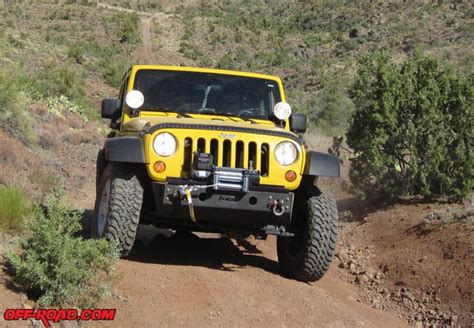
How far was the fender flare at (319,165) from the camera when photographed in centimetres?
609

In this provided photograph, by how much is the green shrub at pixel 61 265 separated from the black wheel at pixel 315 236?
1924mm

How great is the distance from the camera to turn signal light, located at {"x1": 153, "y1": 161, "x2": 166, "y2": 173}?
19.2 feet

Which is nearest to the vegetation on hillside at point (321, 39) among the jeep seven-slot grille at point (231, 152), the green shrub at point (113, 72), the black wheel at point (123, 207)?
the green shrub at point (113, 72)

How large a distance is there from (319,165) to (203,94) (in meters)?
1.89

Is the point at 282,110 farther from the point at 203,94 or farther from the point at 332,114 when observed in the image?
the point at 332,114

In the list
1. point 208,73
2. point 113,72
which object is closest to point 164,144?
point 208,73

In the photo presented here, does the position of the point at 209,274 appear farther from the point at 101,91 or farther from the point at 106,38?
the point at 106,38

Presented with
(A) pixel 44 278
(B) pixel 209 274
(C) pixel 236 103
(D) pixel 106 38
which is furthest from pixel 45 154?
(D) pixel 106 38

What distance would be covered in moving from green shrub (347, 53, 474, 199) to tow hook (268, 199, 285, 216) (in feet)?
17.5

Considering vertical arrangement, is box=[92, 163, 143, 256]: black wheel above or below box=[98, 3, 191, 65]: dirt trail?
below

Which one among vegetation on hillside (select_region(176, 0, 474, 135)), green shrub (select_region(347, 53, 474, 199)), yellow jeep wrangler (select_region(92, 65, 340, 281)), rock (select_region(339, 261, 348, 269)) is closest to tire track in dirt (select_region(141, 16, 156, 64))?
vegetation on hillside (select_region(176, 0, 474, 135))

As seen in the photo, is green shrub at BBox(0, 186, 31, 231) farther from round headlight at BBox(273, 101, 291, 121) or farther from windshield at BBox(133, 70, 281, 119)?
round headlight at BBox(273, 101, 291, 121)

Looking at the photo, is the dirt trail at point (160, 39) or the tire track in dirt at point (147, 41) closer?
the tire track in dirt at point (147, 41)

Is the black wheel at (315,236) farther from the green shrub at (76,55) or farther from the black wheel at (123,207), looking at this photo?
the green shrub at (76,55)
